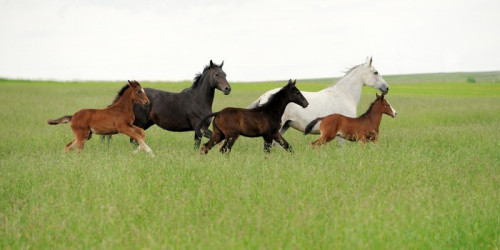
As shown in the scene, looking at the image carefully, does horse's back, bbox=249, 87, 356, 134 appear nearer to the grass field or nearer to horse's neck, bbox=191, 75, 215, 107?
horse's neck, bbox=191, 75, 215, 107

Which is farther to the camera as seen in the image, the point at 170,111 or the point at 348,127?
the point at 170,111

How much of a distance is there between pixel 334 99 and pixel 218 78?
2.94 metres

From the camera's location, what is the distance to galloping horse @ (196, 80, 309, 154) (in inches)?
378

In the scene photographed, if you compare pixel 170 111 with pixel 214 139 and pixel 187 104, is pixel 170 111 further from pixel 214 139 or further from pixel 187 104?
pixel 214 139

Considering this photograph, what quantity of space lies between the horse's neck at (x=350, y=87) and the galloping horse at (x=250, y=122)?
2.97 m

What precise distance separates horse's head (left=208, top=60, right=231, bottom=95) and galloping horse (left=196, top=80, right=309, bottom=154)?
142cm

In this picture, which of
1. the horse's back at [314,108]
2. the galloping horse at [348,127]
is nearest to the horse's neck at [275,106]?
the galloping horse at [348,127]

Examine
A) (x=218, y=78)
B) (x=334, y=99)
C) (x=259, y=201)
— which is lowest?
(x=259, y=201)

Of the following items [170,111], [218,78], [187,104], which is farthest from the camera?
[170,111]

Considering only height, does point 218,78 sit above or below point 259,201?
above

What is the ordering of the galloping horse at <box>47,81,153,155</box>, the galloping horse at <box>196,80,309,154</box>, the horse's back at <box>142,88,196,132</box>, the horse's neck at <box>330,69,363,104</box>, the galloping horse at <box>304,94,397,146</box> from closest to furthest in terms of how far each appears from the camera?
the galloping horse at <box>196,80,309,154</box>, the galloping horse at <box>47,81,153,155</box>, the galloping horse at <box>304,94,397,146</box>, the horse's back at <box>142,88,196,132</box>, the horse's neck at <box>330,69,363,104</box>

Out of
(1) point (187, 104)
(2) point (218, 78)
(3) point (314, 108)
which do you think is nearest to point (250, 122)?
(2) point (218, 78)

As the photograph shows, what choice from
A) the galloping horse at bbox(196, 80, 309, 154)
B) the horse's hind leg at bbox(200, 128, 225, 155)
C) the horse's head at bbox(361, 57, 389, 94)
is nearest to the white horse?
the horse's head at bbox(361, 57, 389, 94)

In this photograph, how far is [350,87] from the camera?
12.8 metres
